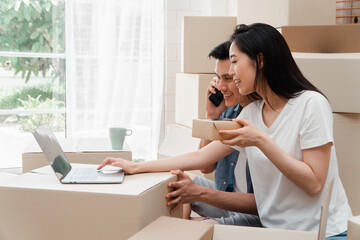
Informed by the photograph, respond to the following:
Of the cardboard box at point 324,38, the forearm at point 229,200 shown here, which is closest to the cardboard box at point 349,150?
the cardboard box at point 324,38

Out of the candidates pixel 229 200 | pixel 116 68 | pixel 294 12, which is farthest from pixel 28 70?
A: pixel 229 200

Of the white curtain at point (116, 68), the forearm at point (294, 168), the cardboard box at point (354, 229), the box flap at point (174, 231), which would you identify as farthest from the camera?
the white curtain at point (116, 68)

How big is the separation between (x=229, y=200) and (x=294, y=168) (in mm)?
325

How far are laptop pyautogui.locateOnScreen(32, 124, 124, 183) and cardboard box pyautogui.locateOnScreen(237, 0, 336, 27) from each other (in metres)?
1.07

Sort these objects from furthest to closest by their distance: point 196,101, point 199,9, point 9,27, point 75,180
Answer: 1. point 199,9
2. point 9,27
3. point 196,101
4. point 75,180

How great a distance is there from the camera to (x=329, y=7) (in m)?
2.20

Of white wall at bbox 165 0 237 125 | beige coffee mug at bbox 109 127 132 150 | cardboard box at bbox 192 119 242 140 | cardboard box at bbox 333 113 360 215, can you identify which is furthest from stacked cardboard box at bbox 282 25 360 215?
white wall at bbox 165 0 237 125

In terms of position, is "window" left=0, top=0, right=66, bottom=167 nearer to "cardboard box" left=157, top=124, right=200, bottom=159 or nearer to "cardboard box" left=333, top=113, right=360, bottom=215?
"cardboard box" left=157, top=124, right=200, bottom=159

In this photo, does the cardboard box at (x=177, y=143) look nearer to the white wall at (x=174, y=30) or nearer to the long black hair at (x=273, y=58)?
the white wall at (x=174, y=30)

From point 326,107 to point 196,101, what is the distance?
56.4 inches

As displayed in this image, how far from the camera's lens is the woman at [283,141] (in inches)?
53.0

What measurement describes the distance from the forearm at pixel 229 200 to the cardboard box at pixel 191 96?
3.88 feet

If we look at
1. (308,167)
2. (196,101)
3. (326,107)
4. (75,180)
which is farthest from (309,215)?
(196,101)

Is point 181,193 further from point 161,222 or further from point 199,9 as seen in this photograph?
point 199,9
